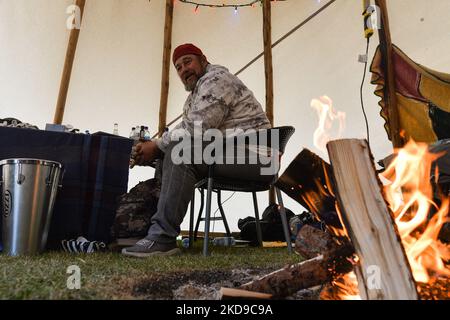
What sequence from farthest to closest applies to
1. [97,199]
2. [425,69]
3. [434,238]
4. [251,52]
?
1. [251,52]
2. [425,69]
3. [97,199]
4. [434,238]

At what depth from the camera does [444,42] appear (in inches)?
96.8

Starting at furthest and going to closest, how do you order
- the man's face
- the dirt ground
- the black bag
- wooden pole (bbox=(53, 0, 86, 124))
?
wooden pole (bbox=(53, 0, 86, 124)), the black bag, the man's face, the dirt ground

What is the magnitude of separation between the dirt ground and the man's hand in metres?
0.78

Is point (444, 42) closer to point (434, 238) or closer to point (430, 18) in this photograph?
point (430, 18)

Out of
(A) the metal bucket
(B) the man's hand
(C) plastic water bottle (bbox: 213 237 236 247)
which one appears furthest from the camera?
(C) plastic water bottle (bbox: 213 237 236 247)

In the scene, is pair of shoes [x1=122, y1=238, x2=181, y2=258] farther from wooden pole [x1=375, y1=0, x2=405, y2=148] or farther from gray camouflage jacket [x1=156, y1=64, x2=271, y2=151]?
wooden pole [x1=375, y1=0, x2=405, y2=148]

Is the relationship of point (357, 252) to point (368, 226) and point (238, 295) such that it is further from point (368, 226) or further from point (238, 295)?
point (238, 295)

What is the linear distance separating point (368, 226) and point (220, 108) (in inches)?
37.7

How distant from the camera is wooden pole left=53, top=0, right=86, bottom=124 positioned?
3.92 metres

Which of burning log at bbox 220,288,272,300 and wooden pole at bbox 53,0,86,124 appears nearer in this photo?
burning log at bbox 220,288,272,300

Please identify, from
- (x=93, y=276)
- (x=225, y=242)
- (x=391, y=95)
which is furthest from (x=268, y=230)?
(x=93, y=276)

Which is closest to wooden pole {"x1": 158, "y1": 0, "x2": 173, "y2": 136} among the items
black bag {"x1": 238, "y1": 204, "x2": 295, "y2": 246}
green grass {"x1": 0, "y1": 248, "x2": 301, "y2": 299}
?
black bag {"x1": 238, "y1": 204, "x2": 295, "y2": 246}
